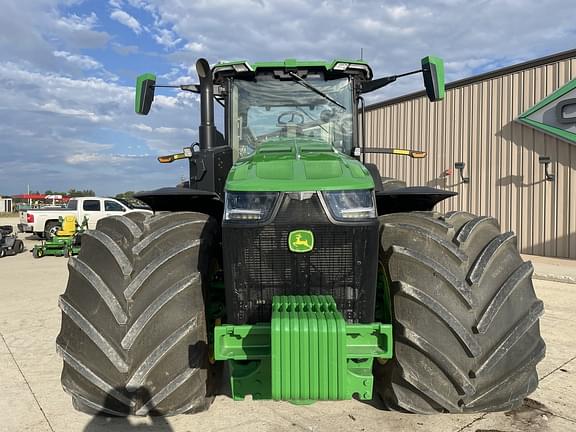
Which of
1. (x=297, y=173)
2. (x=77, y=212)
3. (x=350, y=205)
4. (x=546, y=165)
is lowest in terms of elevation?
(x=77, y=212)

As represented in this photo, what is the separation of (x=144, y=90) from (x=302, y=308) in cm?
246

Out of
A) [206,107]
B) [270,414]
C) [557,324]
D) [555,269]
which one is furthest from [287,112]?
[555,269]

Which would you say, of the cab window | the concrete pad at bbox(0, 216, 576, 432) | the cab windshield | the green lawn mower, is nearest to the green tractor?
the concrete pad at bbox(0, 216, 576, 432)

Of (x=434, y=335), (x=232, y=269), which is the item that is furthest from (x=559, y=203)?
(x=232, y=269)

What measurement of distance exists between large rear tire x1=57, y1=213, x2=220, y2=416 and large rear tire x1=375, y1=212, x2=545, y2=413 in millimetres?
1206

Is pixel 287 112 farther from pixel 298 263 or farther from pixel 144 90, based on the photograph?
pixel 298 263

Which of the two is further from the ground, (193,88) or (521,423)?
(193,88)

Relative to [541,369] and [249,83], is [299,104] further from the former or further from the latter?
[541,369]

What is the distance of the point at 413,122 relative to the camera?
1452 centimetres

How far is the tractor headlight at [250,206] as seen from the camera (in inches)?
98.2

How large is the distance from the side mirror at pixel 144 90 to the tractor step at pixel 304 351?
2.24m

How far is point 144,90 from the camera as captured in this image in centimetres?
381

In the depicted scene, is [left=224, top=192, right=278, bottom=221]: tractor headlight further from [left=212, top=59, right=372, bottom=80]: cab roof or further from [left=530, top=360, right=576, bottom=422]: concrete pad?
[left=530, top=360, right=576, bottom=422]: concrete pad

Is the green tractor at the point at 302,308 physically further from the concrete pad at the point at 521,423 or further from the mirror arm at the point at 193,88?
the mirror arm at the point at 193,88
